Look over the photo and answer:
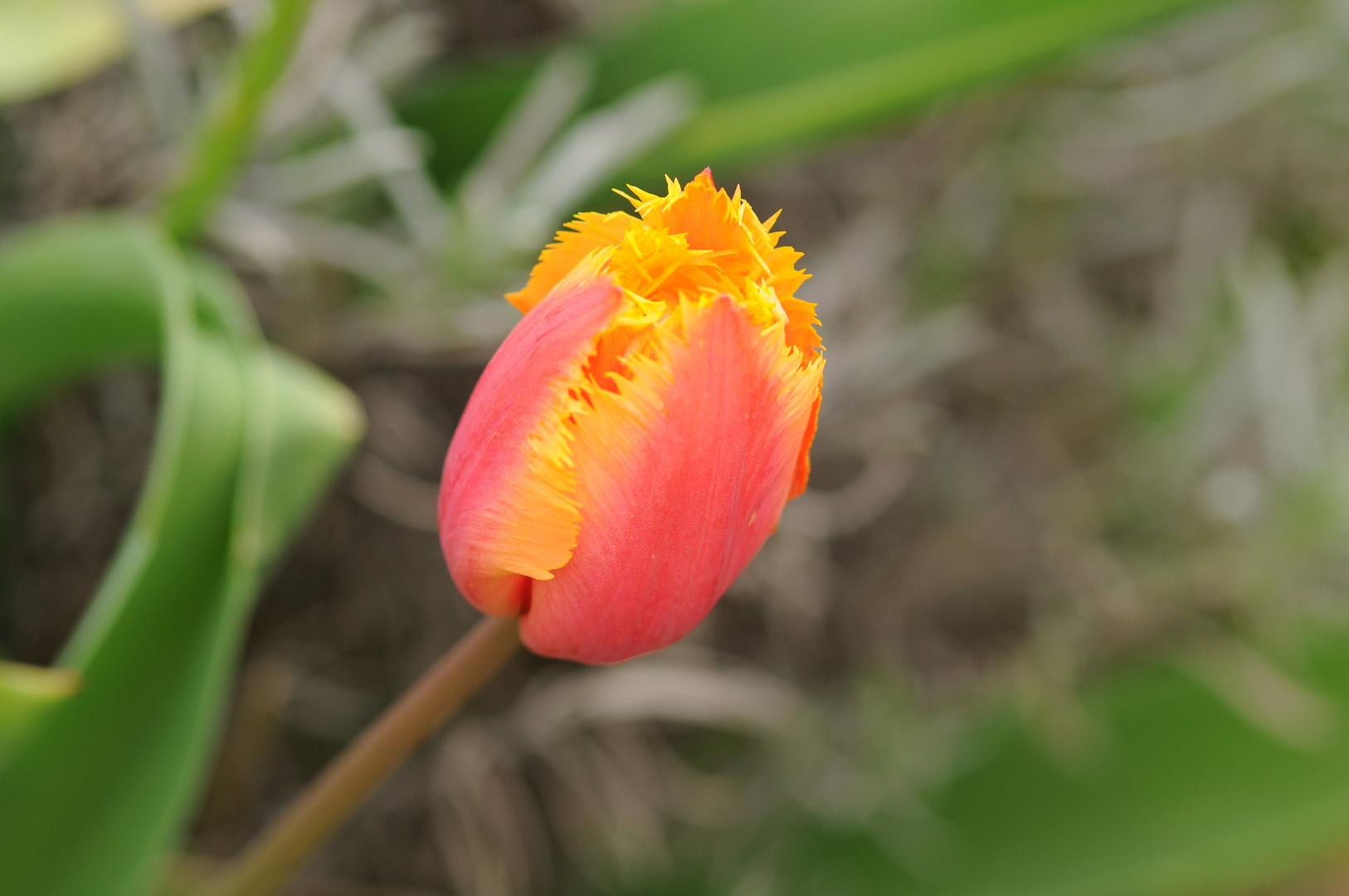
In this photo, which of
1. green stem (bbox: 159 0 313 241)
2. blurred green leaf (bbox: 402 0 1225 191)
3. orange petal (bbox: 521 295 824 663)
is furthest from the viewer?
blurred green leaf (bbox: 402 0 1225 191)

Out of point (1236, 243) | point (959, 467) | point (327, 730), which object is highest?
point (1236, 243)

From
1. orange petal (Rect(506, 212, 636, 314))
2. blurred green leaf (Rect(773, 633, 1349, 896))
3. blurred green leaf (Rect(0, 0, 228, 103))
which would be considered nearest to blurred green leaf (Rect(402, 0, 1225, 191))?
blurred green leaf (Rect(0, 0, 228, 103))

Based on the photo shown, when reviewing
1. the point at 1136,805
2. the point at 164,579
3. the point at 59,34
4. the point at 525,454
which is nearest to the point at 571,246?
the point at 525,454

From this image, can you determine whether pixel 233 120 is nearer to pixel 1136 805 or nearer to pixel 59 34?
pixel 59 34

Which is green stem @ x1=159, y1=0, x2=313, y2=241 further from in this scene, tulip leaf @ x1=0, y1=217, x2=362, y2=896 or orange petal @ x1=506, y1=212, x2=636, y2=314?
orange petal @ x1=506, y1=212, x2=636, y2=314

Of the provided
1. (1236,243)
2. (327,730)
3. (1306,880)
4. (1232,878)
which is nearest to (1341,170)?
(1236,243)

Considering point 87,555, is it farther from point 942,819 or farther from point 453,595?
point 942,819
